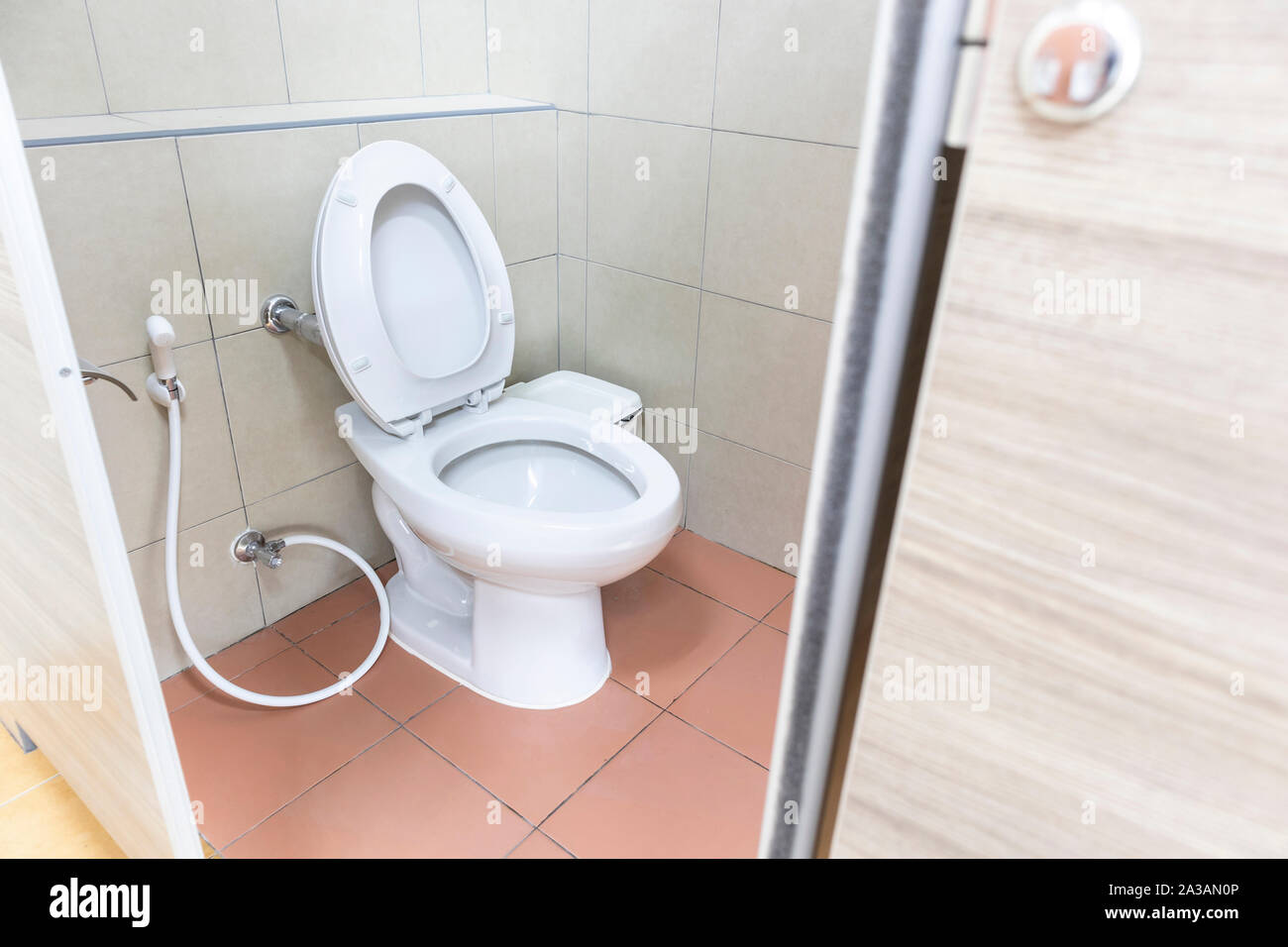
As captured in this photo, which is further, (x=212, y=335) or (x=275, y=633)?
(x=275, y=633)

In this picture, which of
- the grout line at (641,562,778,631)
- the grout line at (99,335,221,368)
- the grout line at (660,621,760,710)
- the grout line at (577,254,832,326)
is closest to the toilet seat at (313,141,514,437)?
the grout line at (99,335,221,368)

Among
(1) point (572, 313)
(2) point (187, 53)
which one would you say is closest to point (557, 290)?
(1) point (572, 313)

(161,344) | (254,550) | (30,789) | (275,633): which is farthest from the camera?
(275,633)

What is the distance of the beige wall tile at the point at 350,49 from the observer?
4.81ft

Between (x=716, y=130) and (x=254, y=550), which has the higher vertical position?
(x=716, y=130)

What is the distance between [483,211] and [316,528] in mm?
719

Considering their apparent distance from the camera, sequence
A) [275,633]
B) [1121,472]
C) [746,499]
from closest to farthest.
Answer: [1121,472], [275,633], [746,499]

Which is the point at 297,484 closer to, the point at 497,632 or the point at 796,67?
the point at 497,632

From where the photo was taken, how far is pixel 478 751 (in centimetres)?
138

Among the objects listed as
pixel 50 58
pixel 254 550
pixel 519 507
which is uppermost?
pixel 50 58

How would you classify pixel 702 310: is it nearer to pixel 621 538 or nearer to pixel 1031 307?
pixel 621 538

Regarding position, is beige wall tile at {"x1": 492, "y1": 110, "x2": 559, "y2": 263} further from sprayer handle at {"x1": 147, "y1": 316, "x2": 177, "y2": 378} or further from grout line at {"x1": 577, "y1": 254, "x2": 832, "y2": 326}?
sprayer handle at {"x1": 147, "y1": 316, "x2": 177, "y2": 378}
